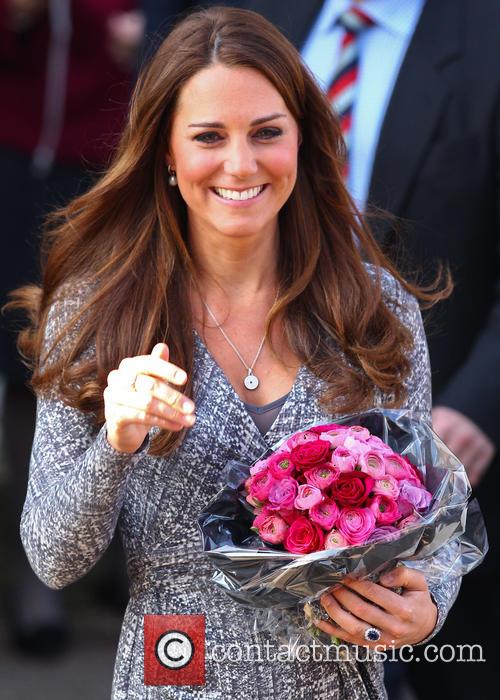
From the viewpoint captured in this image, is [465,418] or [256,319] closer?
[256,319]

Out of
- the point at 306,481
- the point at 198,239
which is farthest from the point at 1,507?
the point at 306,481

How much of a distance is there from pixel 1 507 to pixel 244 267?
312 cm

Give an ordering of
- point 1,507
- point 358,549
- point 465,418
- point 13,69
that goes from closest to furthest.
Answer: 1. point 358,549
2. point 465,418
3. point 13,69
4. point 1,507

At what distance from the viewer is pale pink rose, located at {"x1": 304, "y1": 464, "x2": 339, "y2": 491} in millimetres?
2553

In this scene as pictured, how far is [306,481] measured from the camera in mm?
2576

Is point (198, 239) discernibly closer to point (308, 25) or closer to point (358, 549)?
point (358, 549)

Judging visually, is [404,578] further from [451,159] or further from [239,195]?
[451,159]

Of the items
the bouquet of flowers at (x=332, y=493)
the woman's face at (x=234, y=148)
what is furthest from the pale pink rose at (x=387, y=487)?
the woman's face at (x=234, y=148)

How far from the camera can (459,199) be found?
3.83m

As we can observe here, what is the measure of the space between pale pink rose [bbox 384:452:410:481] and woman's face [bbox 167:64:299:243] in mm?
576

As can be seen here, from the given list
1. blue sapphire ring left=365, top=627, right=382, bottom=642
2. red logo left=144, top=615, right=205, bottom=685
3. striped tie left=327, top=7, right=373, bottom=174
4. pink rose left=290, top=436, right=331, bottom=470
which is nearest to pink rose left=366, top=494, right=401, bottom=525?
pink rose left=290, top=436, right=331, bottom=470

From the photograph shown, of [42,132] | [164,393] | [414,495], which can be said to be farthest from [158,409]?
[42,132]

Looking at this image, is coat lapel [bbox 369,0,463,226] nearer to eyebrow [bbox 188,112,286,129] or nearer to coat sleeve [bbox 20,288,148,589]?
eyebrow [bbox 188,112,286,129]

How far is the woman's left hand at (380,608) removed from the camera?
258cm
